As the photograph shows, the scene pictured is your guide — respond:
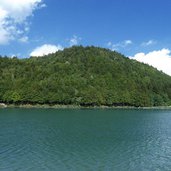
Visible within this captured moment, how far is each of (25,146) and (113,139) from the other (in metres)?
18.3

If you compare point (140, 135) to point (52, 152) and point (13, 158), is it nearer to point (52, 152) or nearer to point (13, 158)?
point (52, 152)

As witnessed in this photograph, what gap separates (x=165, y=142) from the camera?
65688 mm

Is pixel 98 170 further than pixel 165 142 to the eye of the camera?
No

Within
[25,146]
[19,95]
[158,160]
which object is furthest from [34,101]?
[158,160]

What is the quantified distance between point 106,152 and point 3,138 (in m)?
21.7

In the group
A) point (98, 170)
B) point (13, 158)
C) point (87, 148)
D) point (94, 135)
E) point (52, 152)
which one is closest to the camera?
point (98, 170)

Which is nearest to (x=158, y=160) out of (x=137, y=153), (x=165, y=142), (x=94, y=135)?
(x=137, y=153)

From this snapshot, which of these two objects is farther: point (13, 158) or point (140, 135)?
point (140, 135)

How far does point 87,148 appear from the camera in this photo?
56.4 meters

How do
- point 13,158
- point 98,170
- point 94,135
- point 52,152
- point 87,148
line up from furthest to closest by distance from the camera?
1. point 94,135
2. point 87,148
3. point 52,152
4. point 13,158
5. point 98,170

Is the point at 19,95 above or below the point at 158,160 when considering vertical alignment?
above

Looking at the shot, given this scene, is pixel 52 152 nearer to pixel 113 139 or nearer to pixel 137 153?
pixel 137 153

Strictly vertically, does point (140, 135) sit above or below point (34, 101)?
below

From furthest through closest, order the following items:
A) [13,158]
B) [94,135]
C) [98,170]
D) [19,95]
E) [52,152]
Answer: [19,95] < [94,135] < [52,152] < [13,158] < [98,170]
